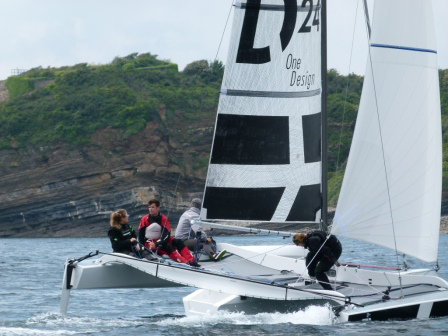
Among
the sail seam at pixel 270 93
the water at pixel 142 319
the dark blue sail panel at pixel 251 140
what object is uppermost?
the sail seam at pixel 270 93

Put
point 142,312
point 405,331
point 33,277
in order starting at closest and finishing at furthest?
1. point 405,331
2. point 142,312
3. point 33,277

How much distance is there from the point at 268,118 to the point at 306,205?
127cm

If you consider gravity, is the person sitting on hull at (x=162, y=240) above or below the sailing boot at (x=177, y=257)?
above

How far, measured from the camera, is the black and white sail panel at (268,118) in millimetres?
12891

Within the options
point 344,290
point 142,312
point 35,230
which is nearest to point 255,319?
point 344,290

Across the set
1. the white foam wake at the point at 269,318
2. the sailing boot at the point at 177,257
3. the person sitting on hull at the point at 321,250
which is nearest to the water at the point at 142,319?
the white foam wake at the point at 269,318

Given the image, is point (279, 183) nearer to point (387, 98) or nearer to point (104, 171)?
point (387, 98)

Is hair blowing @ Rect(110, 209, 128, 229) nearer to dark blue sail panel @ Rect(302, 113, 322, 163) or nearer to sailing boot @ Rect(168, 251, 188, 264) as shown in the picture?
sailing boot @ Rect(168, 251, 188, 264)

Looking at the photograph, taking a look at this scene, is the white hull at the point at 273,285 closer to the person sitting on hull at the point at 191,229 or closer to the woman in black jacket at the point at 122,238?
the woman in black jacket at the point at 122,238

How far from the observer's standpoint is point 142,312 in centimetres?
1452

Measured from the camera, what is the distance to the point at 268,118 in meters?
13.0

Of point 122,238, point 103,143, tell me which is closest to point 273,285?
point 122,238

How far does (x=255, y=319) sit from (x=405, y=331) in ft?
6.19

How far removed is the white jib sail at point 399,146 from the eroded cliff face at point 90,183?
139 feet
